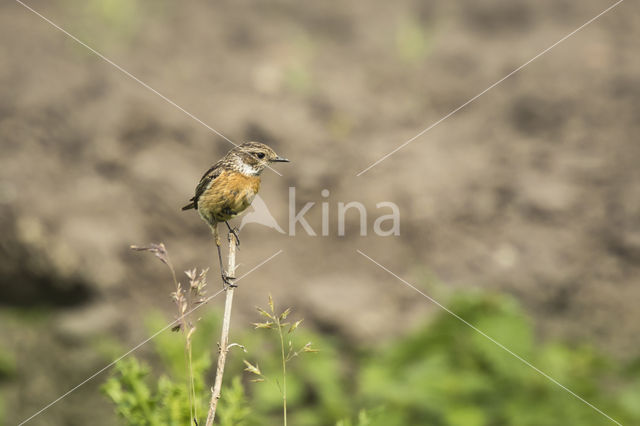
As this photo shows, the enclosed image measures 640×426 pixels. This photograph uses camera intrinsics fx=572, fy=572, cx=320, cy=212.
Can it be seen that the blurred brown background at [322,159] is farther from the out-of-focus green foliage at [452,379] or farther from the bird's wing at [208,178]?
the bird's wing at [208,178]

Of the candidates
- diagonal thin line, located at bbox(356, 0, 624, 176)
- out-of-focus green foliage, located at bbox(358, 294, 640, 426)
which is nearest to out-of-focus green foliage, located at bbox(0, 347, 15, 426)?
out-of-focus green foliage, located at bbox(358, 294, 640, 426)

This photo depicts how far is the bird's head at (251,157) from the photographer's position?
1.84m

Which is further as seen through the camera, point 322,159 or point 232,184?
point 322,159

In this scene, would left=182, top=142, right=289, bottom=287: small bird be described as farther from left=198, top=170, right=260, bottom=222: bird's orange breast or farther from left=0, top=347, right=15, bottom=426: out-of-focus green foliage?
left=0, top=347, right=15, bottom=426: out-of-focus green foliage

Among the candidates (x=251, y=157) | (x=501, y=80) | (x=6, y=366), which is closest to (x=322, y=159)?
(x=501, y=80)

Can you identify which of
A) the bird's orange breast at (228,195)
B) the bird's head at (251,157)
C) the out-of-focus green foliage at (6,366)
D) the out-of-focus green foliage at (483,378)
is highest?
the bird's head at (251,157)

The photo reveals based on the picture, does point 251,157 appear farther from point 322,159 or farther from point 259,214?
point 322,159

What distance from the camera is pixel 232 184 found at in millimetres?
1792

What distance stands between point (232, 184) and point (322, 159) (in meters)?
4.94

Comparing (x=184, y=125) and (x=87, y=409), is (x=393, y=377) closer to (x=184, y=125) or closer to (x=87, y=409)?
(x=87, y=409)

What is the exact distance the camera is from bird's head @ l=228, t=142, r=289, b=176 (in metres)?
1.84

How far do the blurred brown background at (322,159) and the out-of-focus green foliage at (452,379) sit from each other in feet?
2.04

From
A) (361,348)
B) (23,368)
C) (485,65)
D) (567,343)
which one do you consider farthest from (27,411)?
(485,65)

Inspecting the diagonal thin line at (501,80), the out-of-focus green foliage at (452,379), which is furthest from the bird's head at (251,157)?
the diagonal thin line at (501,80)
